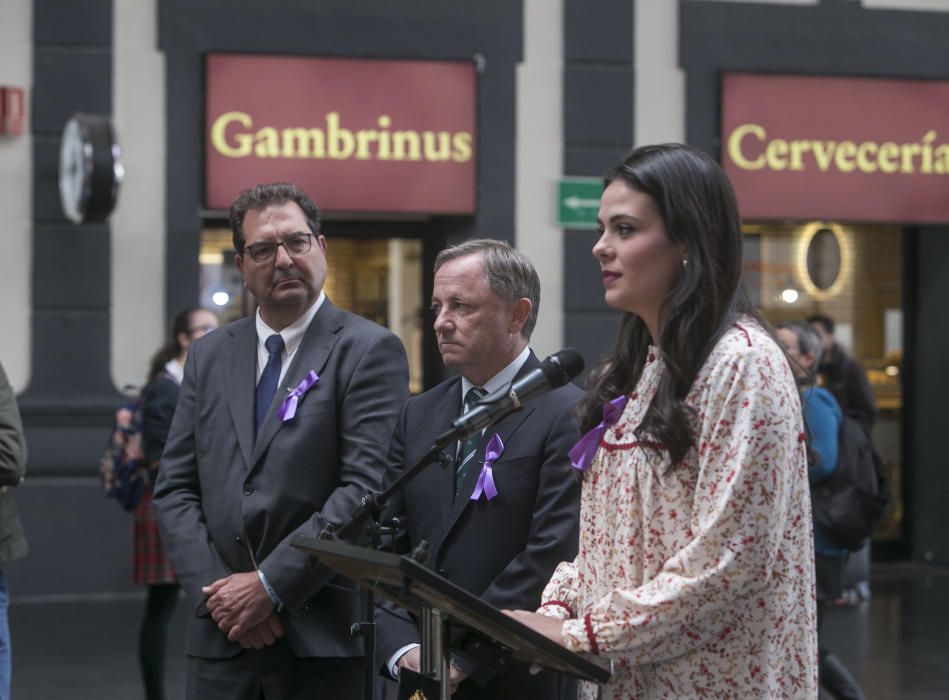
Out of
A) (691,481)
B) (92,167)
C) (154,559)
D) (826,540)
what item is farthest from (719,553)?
(92,167)

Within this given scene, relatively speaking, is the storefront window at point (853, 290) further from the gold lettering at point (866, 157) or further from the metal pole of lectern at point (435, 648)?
the metal pole of lectern at point (435, 648)

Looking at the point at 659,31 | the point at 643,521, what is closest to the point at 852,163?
the point at 659,31

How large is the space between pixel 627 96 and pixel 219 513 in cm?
761

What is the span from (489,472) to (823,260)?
8936 millimetres

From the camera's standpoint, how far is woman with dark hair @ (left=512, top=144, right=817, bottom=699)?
2.62m

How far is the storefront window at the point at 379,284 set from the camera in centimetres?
1124

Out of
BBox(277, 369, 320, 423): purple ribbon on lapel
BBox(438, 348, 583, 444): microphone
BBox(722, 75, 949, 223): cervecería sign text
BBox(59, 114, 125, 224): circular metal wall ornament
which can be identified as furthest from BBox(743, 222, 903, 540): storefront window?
BBox(438, 348, 583, 444): microphone

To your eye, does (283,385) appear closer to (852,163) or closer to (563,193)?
(563,193)

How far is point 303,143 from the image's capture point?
10672 mm

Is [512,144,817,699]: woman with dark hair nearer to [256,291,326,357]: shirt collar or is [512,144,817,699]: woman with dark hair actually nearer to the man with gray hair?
the man with gray hair

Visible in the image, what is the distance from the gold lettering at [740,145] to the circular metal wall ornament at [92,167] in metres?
4.52

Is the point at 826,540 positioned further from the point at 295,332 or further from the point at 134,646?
the point at 134,646

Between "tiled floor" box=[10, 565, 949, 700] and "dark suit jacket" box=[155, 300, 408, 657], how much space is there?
351 centimetres

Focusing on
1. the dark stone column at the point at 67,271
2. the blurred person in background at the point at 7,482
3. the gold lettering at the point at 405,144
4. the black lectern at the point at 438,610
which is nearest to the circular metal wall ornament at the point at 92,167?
the dark stone column at the point at 67,271
